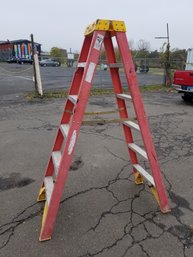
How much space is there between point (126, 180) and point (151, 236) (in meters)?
1.17

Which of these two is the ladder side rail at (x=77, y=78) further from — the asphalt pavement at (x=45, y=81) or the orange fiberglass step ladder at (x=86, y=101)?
the asphalt pavement at (x=45, y=81)

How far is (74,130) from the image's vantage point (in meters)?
2.32

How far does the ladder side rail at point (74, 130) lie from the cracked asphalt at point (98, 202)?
0.22 m

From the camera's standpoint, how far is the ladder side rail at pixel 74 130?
225 cm

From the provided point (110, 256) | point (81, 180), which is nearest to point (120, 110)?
point (81, 180)

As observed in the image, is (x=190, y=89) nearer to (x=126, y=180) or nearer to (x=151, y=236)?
(x=126, y=180)

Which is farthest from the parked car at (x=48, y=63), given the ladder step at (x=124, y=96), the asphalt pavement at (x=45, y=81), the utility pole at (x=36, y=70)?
the ladder step at (x=124, y=96)

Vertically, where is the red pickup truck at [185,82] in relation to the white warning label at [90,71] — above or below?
below

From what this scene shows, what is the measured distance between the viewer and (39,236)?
250cm

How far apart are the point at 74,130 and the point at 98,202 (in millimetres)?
1218

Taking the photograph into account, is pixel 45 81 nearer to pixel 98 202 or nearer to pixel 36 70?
pixel 36 70

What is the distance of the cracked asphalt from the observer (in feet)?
7.78

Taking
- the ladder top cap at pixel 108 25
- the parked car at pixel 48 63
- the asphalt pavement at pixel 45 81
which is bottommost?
the asphalt pavement at pixel 45 81

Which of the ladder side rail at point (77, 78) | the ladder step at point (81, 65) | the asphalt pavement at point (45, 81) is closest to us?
the ladder step at point (81, 65)
